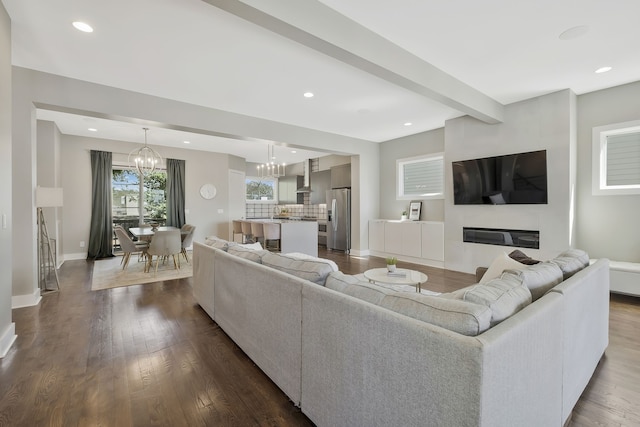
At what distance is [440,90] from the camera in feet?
11.3

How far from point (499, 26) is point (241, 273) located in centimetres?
315

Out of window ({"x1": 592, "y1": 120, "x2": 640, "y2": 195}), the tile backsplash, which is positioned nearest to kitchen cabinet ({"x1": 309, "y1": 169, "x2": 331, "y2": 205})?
the tile backsplash

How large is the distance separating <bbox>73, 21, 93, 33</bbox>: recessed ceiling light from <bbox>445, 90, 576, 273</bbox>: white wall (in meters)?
5.26

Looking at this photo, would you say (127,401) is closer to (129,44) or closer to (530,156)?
(129,44)

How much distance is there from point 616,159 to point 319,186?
635 cm

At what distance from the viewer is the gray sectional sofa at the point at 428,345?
0.96 meters

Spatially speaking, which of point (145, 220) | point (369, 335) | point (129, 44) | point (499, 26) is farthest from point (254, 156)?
point (369, 335)

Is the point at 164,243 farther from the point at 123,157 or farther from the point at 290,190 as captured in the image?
the point at 290,190

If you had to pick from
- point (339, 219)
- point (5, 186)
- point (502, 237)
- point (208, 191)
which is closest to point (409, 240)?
point (502, 237)

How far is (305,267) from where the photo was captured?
1.88 metres

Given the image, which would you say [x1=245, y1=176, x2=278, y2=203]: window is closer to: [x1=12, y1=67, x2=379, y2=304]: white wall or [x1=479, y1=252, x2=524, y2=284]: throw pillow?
[x1=12, y1=67, x2=379, y2=304]: white wall

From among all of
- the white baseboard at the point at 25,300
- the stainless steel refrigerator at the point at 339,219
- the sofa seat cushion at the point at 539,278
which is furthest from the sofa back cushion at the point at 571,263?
the white baseboard at the point at 25,300

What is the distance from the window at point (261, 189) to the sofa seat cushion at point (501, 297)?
9298 mm

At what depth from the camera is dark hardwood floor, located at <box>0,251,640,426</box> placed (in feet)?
5.57
